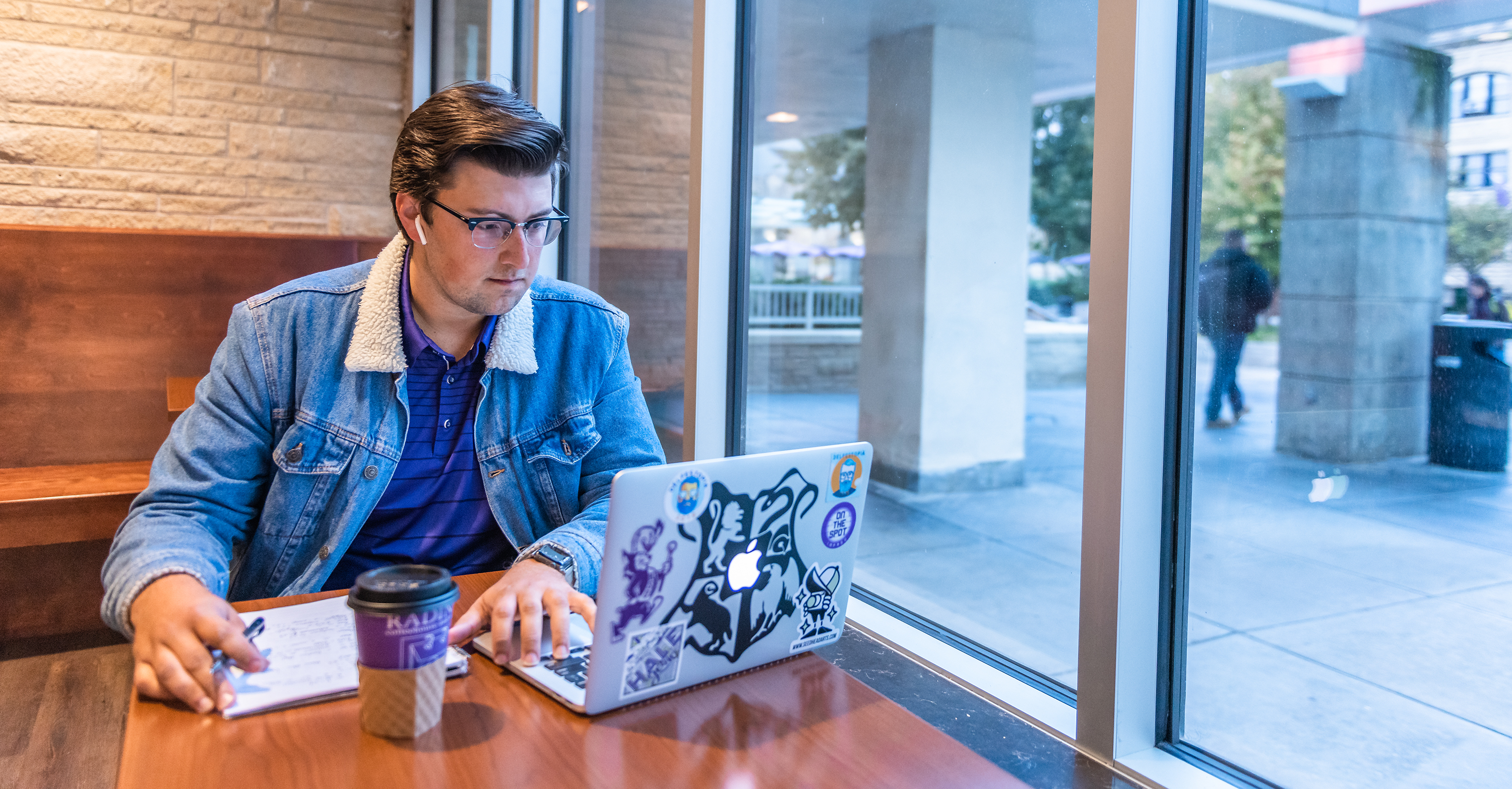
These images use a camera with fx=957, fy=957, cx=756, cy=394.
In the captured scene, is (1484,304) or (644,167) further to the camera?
(644,167)

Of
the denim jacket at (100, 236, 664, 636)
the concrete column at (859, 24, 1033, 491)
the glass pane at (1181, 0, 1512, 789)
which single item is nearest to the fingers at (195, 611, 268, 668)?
the denim jacket at (100, 236, 664, 636)

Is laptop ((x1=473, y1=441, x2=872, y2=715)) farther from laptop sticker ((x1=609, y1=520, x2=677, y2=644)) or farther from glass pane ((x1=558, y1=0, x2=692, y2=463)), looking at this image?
glass pane ((x1=558, y1=0, x2=692, y2=463))

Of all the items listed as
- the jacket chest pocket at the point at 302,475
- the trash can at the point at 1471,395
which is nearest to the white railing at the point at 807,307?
the trash can at the point at 1471,395

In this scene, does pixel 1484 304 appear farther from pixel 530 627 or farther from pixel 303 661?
pixel 303 661

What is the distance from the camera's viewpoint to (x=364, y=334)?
1.32m

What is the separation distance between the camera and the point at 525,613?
98 cm

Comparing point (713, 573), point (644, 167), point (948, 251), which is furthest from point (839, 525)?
point (948, 251)

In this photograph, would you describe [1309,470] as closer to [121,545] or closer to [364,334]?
[364,334]

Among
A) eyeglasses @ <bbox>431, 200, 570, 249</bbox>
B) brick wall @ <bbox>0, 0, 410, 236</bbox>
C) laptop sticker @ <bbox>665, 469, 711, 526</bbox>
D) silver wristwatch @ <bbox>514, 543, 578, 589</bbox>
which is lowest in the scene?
silver wristwatch @ <bbox>514, 543, 578, 589</bbox>

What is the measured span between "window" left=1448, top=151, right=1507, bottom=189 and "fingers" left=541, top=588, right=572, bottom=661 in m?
1.56

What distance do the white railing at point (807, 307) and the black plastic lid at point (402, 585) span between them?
601 centimetres

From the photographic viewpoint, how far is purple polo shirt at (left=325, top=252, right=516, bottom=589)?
138 centimetres

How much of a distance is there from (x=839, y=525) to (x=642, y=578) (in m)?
0.23

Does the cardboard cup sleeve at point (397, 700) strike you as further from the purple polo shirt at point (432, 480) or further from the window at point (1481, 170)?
the window at point (1481, 170)
